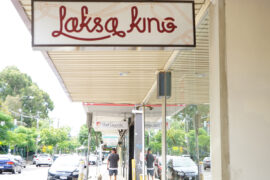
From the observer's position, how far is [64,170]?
16.6 metres

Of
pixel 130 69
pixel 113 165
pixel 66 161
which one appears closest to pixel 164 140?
pixel 130 69

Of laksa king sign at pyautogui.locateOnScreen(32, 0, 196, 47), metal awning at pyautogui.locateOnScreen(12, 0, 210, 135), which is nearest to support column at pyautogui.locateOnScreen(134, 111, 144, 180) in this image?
metal awning at pyautogui.locateOnScreen(12, 0, 210, 135)

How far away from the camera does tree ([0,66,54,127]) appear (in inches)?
2778

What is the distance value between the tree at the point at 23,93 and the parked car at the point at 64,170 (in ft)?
176

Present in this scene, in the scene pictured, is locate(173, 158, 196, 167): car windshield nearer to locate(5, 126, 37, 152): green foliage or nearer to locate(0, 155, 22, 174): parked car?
Answer: locate(0, 155, 22, 174): parked car

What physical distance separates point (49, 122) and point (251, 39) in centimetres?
7389

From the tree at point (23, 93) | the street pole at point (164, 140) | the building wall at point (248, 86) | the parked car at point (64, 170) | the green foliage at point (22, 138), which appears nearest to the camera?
the building wall at point (248, 86)

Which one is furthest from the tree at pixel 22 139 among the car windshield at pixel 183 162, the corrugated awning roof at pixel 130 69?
the car windshield at pixel 183 162

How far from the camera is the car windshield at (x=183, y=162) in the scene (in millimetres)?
5012

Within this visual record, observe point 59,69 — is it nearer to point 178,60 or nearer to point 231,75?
point 178,60

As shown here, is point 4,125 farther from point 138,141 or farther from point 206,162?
point 206,162

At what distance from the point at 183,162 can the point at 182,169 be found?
0.46 feet

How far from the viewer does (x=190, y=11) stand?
11.8ft

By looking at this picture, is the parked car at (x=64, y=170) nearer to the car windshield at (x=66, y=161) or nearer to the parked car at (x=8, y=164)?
the car windshield at (x=66, y=161)
